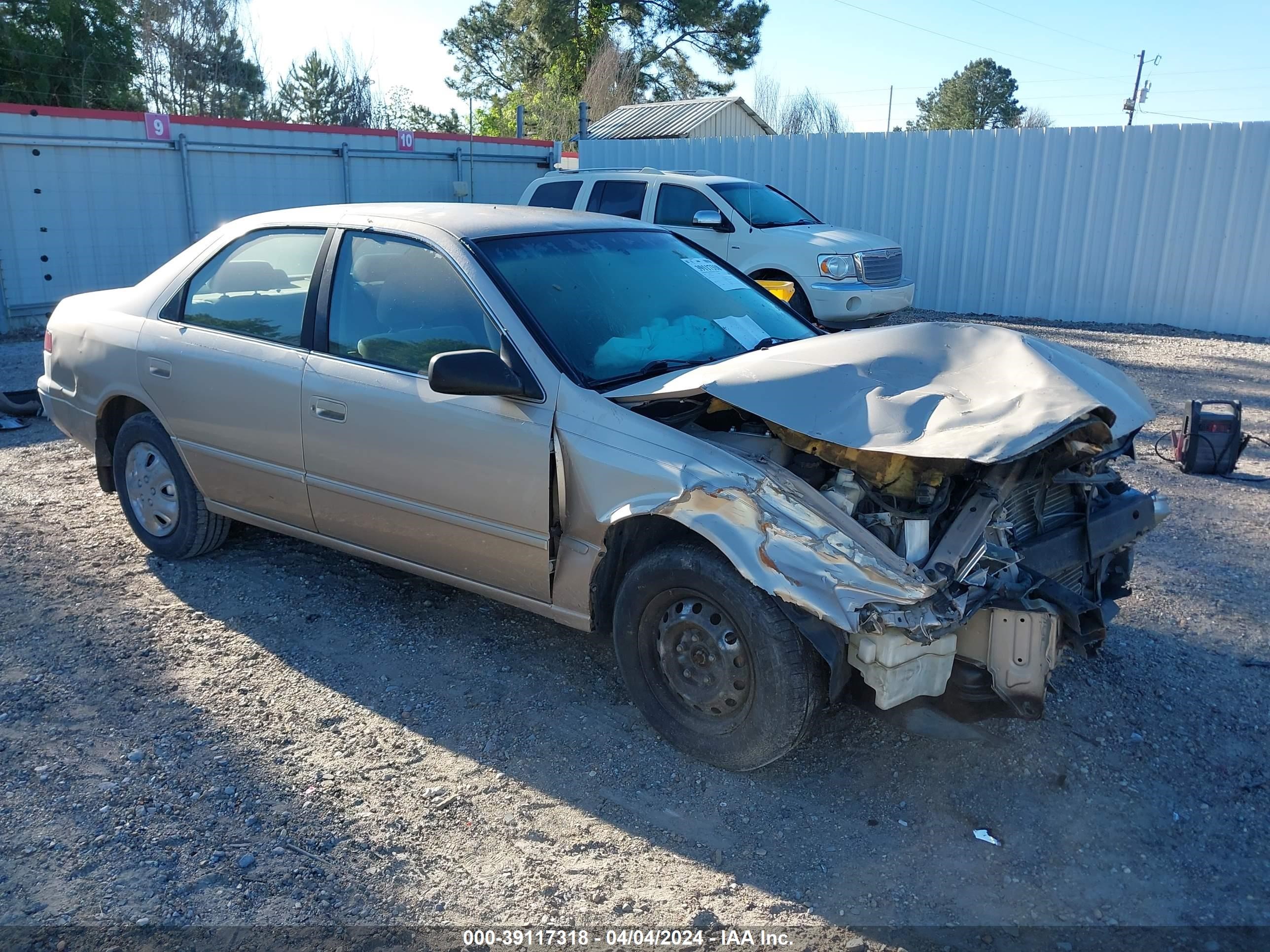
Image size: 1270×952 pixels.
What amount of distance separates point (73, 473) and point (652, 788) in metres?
5.48

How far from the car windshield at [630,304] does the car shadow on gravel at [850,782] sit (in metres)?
1.31

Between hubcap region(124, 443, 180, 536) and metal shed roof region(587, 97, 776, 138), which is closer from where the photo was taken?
hubcap region(124, 443, 180, 536)

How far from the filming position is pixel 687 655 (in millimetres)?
3498

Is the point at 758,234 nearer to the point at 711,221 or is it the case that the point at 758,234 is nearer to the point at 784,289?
the point at 711,221

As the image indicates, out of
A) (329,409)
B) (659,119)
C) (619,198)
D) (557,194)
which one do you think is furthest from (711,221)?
(659,119)

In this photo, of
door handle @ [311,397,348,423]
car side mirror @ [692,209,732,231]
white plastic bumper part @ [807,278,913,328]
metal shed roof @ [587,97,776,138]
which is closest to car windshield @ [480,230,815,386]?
door handle @ [311,397,348,423]

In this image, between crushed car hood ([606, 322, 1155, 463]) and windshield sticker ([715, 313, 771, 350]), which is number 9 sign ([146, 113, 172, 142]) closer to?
windshield sticker ([715, 313, 771, 350])

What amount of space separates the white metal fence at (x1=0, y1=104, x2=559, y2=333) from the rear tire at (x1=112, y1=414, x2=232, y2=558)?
9.75m

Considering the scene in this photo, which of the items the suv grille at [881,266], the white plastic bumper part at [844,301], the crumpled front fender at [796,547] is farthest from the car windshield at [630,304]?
the suv grille at [881,266]

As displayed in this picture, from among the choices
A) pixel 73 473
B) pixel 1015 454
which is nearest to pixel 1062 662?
pixel 1015 454

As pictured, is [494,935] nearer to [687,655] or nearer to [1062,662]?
[687,655]

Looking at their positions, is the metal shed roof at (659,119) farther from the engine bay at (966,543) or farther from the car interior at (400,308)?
the engine bay at (966,543)

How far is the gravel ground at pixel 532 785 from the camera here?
2932mm

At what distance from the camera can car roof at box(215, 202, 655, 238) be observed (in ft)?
14.1
